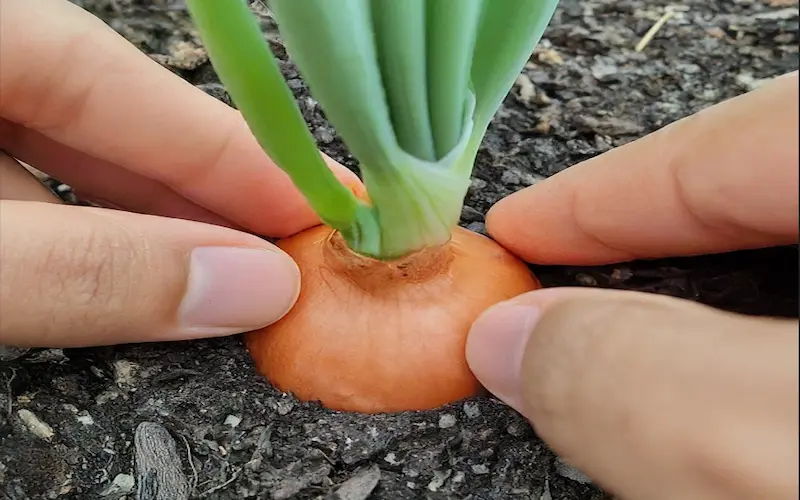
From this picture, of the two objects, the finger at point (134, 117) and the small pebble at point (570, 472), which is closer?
the small pebble at point (570, 472)

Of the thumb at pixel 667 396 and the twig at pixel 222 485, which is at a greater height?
the thumb at pixel 667 396

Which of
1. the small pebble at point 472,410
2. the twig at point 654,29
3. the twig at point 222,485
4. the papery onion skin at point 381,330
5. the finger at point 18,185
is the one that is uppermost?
the twig at point 654,29

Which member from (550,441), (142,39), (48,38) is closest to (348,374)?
(550,441)

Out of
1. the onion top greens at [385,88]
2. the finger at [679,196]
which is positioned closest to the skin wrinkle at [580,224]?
the finger at [679,196]

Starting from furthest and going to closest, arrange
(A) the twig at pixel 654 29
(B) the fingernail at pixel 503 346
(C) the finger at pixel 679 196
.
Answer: (A) the twig at pixel 654 29 < (B) the fingernail at pixel 503 346 < (C) the finger at pixel 679 196

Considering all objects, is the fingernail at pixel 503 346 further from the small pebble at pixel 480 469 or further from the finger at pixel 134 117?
the finger at pixel 134 117

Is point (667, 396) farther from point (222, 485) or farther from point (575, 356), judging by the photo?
point (222, 485)

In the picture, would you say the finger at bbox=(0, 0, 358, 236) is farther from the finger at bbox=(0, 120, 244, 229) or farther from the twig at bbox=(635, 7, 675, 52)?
the twig at bbox=(635, 7, 675, 52)
